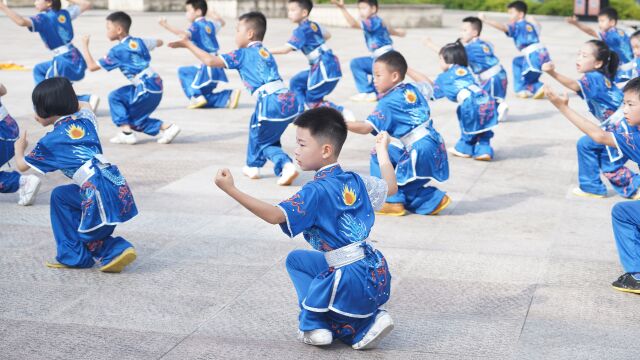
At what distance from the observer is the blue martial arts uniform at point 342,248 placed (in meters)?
4.90

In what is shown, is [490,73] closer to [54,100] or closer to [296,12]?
[296,12]

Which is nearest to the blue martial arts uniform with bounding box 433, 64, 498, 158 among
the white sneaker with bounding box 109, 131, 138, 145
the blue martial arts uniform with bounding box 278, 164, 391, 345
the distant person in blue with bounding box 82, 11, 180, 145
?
the distant person in blue with bounding box 82, 11, 180, 145

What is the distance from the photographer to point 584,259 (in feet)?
22.2

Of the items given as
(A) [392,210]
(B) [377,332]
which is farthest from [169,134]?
(B) [377,332]

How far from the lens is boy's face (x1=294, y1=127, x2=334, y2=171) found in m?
4.97

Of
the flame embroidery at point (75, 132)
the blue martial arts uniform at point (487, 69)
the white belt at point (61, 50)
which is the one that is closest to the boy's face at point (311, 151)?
the flame embroidery at point (75, 132)

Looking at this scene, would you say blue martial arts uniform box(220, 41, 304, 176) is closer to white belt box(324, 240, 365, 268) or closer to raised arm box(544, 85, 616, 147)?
raised arm box(544, 85, 616, 147)

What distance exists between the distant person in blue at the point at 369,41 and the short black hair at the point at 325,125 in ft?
27.1

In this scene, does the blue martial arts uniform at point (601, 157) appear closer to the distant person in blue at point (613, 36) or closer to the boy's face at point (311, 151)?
the boy's face at point (311, 151)

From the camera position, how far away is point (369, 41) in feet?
44.4

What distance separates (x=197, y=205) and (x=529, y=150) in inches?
160

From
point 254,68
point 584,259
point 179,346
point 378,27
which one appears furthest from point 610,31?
point 179,346

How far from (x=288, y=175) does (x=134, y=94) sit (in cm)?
263

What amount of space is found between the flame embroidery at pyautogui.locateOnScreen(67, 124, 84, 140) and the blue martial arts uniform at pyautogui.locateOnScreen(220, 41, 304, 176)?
275 cm
